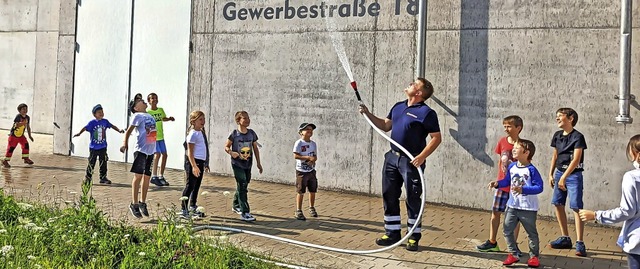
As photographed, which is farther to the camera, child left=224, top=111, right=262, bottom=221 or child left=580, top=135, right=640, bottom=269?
child left=224, top=111, right=262, bottom=221

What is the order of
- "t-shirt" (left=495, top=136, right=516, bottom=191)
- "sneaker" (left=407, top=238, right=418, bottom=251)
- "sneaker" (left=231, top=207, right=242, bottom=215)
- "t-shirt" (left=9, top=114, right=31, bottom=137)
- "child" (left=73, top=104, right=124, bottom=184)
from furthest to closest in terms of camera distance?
"t-shirt" (left=9, top=114, right=31, bottom=137) → "child" (left=73, top=104, right=124, bottom=184) → "sneaker" (left=231, top=207, right=242, bottom=215) → "t-shirt" (left=495, top=136, right=516, bottom=191) → "sneaker" (left=407, top=238, right=418, bottom=251)

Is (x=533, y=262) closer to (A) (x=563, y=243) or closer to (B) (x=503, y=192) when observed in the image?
(B) (x=503, y=192)

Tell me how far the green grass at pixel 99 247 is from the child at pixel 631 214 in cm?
292

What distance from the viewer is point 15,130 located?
44.4 ft

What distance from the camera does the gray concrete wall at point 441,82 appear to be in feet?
31.4

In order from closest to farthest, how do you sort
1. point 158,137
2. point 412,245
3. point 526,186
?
point 526,186 < point 412,245 < point 158,137

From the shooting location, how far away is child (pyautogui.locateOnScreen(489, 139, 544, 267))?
22.2 ft

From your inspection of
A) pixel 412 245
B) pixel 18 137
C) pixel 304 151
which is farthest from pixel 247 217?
pixel 18 137

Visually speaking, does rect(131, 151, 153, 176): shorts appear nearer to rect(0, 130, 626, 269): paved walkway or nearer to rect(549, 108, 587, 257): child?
rect(0, 130, 626, 269): paved walkway

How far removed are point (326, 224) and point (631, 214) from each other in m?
4.70

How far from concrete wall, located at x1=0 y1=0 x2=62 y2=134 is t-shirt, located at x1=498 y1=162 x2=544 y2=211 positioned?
56.5 ft

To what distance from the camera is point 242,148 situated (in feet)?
29.8

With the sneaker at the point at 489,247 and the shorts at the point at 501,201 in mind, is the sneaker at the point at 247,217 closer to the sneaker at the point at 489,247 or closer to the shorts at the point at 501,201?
the sneaker at the point at 489,247

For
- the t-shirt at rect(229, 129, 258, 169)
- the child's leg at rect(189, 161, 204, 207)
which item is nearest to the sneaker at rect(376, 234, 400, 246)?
the t-shirt at rect(229, 129, 258, 169)
